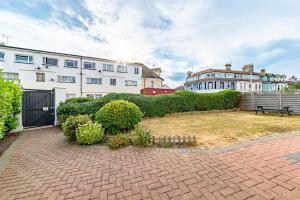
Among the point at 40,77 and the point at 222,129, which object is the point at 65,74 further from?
the point at 222,129

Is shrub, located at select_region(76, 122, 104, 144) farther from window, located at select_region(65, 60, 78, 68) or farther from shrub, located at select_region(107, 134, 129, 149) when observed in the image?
window, located at select_region(65, 60, 78, 68)

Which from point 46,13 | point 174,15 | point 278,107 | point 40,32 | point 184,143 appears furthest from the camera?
point 278,107

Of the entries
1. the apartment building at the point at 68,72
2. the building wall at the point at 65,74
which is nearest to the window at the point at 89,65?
the apartment building at the point at 68,72

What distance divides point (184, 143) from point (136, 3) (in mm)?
8113

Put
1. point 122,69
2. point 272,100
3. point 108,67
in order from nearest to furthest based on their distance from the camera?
point 272,100, point 108,67, point 122,69

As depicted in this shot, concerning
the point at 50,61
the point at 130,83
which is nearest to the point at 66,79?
the point at 50,61

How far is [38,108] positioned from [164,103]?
28.8ft

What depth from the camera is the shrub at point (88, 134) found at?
5172 mm

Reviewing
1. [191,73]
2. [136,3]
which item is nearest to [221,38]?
[136,3]

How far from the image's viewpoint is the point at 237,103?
17031mm

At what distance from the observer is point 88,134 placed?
17.0 ft

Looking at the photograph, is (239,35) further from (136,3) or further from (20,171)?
(20,171)

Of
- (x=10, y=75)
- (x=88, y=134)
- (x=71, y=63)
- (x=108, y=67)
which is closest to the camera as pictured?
(x=88, y=134)

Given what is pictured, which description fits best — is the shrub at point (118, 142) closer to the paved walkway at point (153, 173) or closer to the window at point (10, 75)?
the paved walkway at point (153, 173)
